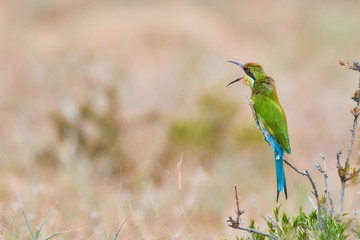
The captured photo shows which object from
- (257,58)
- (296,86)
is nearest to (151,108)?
(296,86)

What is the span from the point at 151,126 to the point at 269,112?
4702 millimetres

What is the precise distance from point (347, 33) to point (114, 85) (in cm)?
884

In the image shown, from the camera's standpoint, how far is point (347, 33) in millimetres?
14602

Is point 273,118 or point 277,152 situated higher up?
point 273,118

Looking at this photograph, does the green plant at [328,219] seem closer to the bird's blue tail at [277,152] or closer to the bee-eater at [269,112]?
the bird's blue tail at [277,152]

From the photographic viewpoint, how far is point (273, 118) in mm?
2814

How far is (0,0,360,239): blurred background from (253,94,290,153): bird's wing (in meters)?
0.47

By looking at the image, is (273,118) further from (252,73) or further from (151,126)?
(151,126)

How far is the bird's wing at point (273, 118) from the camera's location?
2.78 m

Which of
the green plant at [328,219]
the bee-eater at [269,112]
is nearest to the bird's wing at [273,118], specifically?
the bee-eater at [269,112]

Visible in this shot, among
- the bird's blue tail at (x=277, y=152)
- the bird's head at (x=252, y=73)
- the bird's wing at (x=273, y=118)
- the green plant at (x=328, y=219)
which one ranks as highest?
the bird's head at (x=252, y=73)

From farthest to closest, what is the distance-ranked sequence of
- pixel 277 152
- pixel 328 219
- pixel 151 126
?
pixel 151 126 → pixel 277 152 → pixel 328 219

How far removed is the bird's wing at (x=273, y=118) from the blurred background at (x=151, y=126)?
18.4 inches

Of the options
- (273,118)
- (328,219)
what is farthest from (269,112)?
(328,219)
